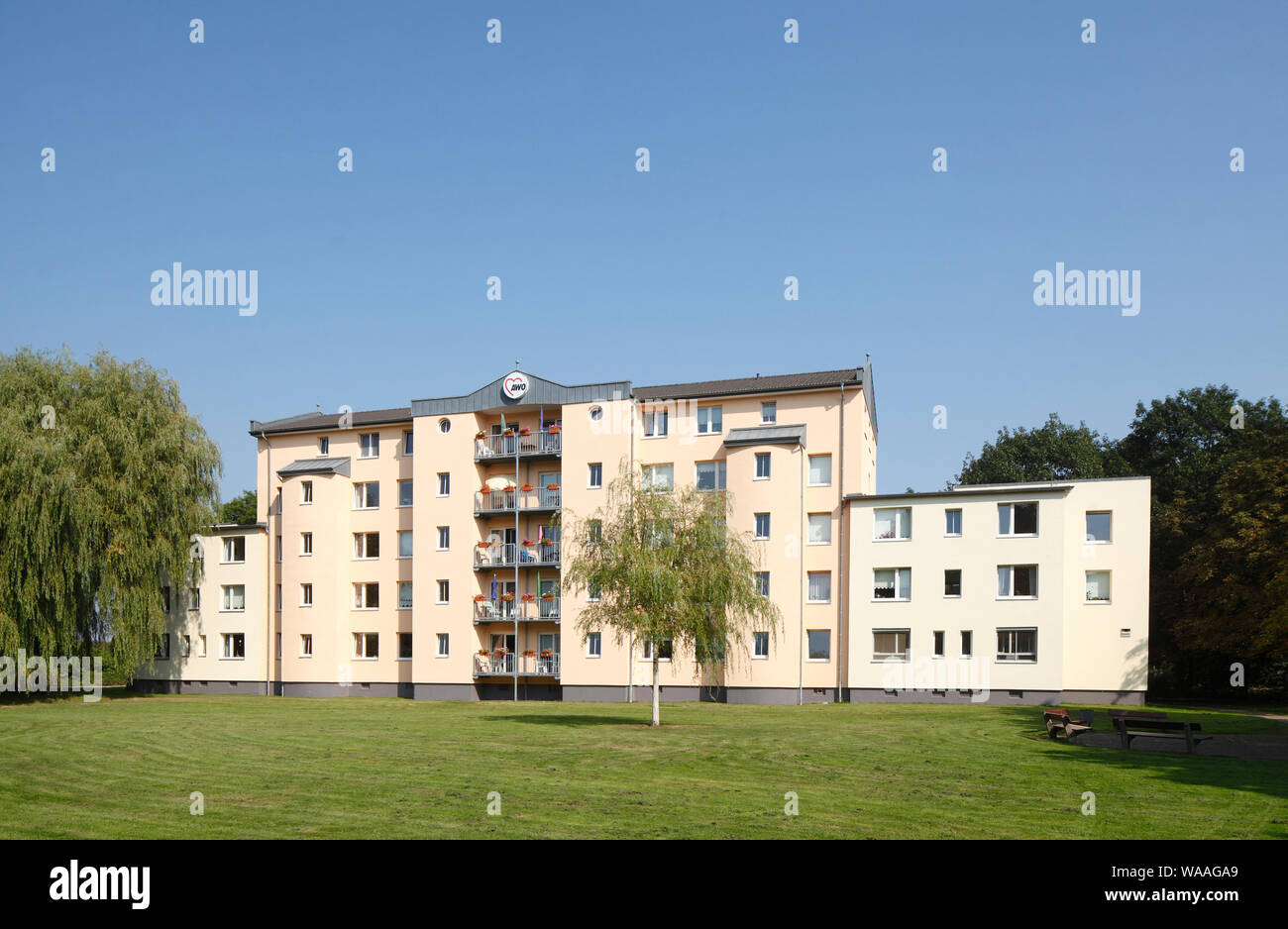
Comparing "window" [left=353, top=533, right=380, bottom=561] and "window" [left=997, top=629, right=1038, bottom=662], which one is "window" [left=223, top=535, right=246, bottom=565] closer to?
"window" [left=353, top=533, right=380, bottom=561]

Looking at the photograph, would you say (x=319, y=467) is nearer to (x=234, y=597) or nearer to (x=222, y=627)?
(x=234, y=597)

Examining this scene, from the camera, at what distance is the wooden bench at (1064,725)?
2843cm

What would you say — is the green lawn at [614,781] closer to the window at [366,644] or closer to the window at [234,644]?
the window at [366,644]

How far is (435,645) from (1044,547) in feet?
104

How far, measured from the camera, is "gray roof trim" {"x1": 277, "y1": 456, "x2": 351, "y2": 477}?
61344 millimetres

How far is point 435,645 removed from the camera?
192ft

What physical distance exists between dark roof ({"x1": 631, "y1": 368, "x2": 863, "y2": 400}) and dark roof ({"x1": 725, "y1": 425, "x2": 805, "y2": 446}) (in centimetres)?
197

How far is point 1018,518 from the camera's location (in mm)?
49125

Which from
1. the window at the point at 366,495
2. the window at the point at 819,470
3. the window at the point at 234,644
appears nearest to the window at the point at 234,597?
the window at the point at 234,644

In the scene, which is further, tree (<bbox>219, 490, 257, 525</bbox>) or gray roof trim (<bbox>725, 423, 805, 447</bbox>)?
tree (<bbox>219, 490, 257, 525</bbox>)
